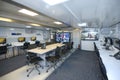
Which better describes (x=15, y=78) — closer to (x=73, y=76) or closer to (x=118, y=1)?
(x=73, y=76)

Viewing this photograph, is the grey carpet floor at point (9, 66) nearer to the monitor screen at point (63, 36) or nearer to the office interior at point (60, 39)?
the office interior at point (60, 39)

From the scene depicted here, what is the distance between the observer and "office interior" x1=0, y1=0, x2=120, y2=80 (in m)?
2.18

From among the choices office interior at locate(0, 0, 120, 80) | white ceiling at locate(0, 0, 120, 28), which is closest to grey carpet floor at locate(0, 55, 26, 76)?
office interior at locate(0, 0, 120, 80)

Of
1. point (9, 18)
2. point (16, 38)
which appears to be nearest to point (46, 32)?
point (16, 38)

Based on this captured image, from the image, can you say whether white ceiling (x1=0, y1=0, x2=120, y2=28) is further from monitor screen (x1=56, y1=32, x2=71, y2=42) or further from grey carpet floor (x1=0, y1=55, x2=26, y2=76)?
monitor screen (x1=56, y1=32, x2=71, y2=42)

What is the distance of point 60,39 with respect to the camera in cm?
920

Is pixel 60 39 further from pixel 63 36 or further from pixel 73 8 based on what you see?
pixel 73 8

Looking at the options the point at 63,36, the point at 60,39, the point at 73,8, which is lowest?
the point at 60,39

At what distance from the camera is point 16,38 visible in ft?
20.7

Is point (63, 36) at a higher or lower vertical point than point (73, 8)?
lower

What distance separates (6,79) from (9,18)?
226cm

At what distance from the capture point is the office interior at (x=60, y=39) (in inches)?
85.6

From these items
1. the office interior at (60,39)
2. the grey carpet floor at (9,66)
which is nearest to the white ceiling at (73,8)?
the office interior at (60,39)

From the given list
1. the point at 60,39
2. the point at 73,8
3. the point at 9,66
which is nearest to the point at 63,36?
the point at 60,39
